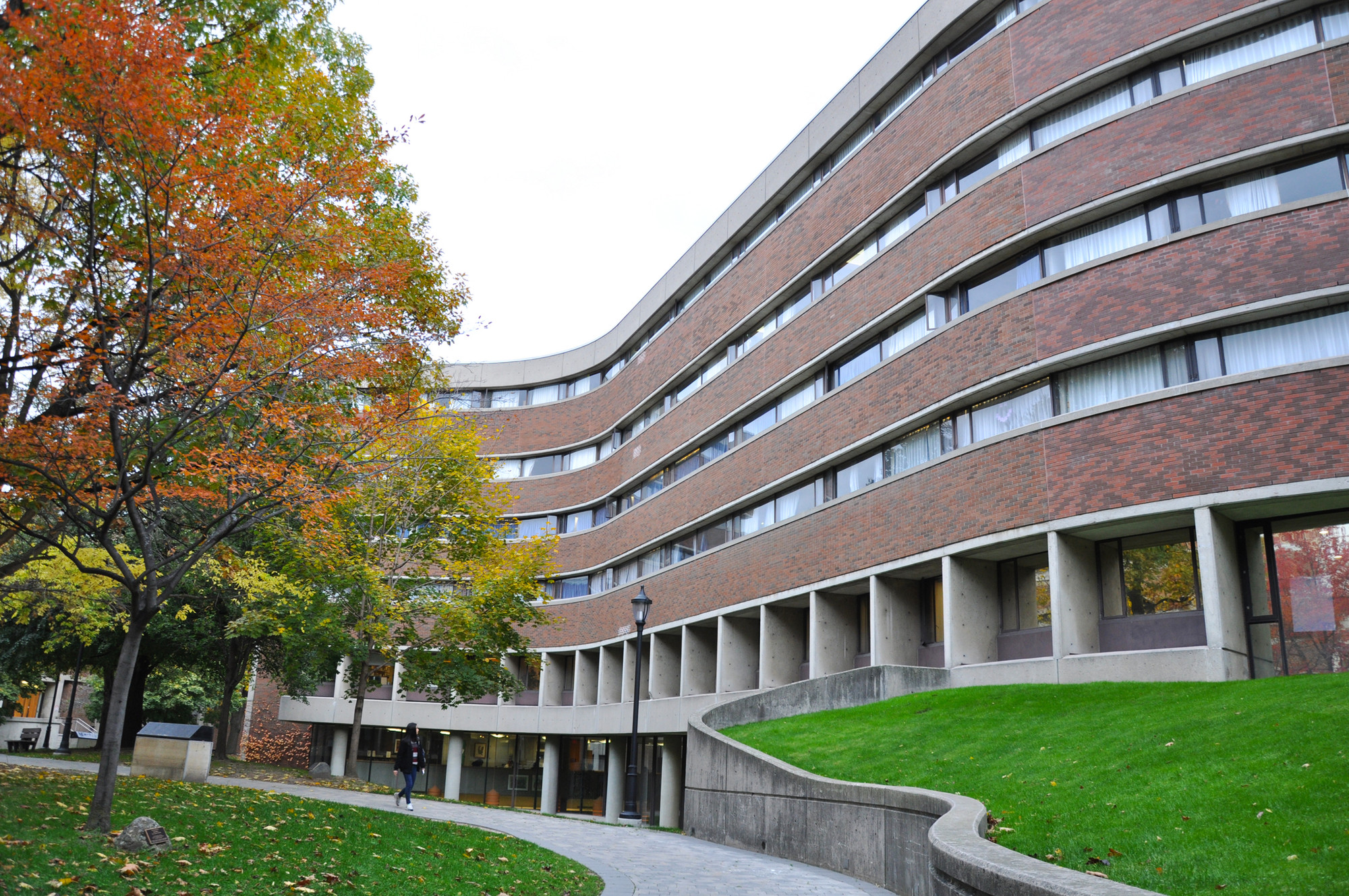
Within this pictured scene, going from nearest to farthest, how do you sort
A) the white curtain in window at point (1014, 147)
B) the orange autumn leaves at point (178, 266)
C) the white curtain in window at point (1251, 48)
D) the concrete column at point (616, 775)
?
the orange autumn leaves at point (178, 266)
the white curtain in window at point (1251, 48)
the white curtain in window at point (1014, 147)
the concrete column at point (616, 775)

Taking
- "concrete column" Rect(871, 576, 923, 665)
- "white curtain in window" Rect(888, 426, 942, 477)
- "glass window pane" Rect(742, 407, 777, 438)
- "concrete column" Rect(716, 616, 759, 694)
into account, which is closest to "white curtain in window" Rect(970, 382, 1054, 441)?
"white curtain in window" Rect(888, 426, 942, 477)

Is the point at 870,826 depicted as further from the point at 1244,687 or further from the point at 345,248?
the point at 345,248

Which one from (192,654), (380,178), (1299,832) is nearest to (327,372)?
(380,178)

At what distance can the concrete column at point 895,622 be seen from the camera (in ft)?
79.0

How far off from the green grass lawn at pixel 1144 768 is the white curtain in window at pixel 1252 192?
29.8 feet

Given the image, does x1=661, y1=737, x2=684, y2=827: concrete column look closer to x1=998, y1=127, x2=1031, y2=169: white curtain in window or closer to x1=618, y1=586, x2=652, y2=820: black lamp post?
x1=618, y1=586, x2=652, y2=820: black lamp post

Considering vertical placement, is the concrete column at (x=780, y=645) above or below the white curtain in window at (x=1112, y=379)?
below

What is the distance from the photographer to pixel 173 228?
10.7 m

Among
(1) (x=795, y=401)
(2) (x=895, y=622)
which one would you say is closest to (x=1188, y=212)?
(2) (x=895, y=622)

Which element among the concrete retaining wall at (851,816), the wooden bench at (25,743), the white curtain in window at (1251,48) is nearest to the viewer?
the concrete retaining wall at (851,816)

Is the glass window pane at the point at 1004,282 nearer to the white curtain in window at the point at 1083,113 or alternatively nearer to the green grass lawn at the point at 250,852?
the white curtain in window at the point at 1083,113

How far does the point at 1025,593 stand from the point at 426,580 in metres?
16.2

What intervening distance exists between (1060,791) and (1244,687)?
18.1 ft

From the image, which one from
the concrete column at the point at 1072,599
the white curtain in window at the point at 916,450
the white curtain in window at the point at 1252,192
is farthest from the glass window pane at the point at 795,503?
the white curtain in window at the point at 1252,192
